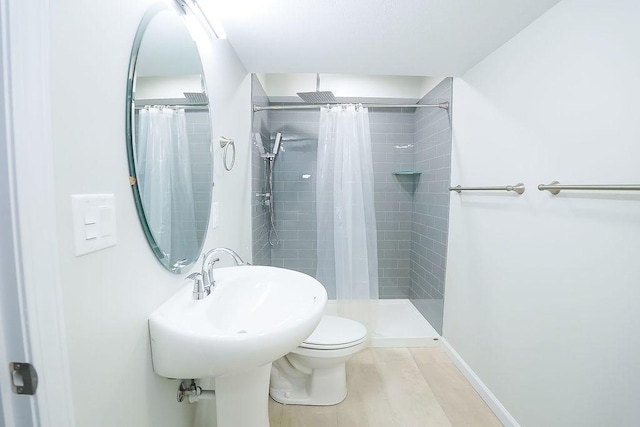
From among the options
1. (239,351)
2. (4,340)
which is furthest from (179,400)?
(4,340)

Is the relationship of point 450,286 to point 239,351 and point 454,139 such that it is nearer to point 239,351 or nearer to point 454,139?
point 454,139

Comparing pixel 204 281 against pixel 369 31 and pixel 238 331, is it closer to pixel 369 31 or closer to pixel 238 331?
pixel 238 331

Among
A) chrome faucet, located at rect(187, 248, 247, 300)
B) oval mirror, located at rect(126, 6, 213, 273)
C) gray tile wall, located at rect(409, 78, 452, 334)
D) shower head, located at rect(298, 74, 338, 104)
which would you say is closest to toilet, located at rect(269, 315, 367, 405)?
chrome faucet, located at rect(187, 248, 247, 300)

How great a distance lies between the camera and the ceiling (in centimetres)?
115

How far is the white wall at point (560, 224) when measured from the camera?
89 centimetres

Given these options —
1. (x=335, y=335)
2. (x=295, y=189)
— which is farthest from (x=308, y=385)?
(x=295, y=189)

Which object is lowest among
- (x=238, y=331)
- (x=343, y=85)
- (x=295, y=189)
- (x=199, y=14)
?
(x=238, y=331)

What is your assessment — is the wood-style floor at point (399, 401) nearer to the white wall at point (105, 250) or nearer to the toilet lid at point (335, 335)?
the toilet lid at point (335, 335)

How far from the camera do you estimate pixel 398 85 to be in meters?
2.56

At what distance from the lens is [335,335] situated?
1.54 m

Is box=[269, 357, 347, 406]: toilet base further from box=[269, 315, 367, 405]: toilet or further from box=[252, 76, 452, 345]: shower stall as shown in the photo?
box=[252, 76, 452, 345]: shower stall

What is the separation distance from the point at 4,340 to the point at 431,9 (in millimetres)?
1722

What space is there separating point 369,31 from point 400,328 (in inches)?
86.4

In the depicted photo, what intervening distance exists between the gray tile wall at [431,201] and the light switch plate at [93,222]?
2083mm
